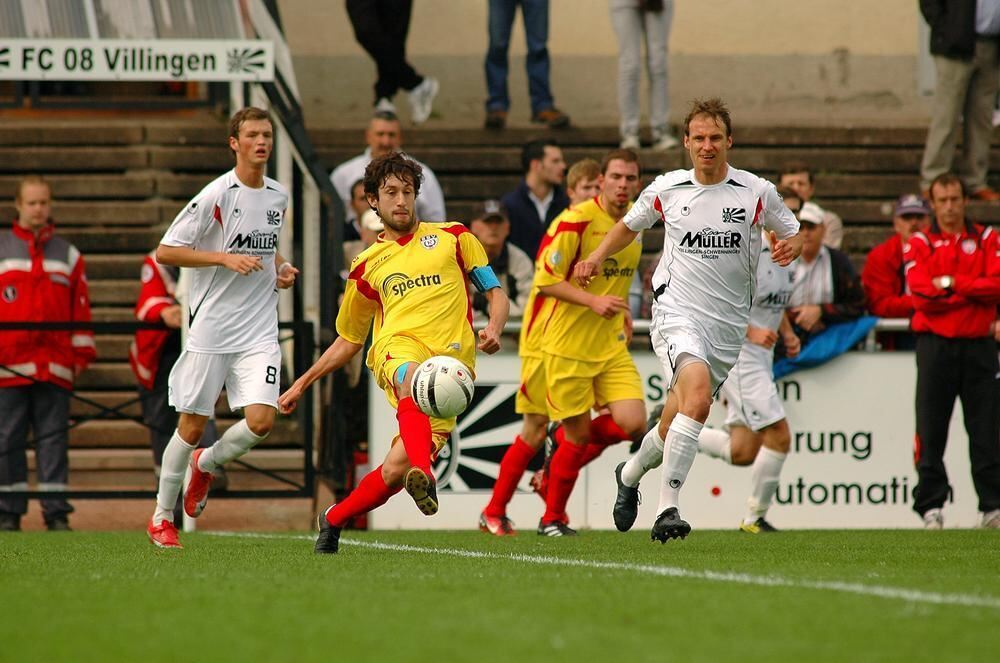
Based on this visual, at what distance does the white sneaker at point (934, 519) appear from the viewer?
11.3 m

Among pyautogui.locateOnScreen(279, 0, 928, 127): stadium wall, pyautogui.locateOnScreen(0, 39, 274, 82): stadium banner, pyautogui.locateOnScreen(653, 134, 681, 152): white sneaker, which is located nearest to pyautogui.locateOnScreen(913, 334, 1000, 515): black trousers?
pyautogui.locateOnScreen(653, 134, 681, 152): white sneaker

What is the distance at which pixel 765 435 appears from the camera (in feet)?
36.4

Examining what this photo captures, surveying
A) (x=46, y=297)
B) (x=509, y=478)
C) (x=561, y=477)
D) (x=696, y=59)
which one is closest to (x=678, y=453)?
(x=561, y=477)

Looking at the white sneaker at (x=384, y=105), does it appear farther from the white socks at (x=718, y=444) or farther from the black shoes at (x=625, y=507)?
the black shoes at (x=625, y=507)

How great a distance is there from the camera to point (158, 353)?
12.1 metres

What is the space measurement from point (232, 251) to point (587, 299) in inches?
84.7

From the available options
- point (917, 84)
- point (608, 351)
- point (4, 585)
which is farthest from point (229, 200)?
point (917, 84)

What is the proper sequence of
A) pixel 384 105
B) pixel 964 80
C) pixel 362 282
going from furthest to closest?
pixel 384 105 < pixel 964 80 < pixel 362 282

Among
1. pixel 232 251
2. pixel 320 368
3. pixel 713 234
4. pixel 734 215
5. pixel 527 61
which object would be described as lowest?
pixel 320 368

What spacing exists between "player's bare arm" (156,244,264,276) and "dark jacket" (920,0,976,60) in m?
7.81

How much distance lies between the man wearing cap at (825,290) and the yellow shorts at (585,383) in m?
2.17

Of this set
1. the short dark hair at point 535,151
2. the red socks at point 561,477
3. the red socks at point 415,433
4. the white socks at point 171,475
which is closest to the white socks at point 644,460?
the red socks at point 415,433

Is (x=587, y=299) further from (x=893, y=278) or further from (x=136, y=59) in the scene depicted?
(x=893, y=278)

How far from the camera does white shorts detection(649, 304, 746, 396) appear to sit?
8.52 meters
